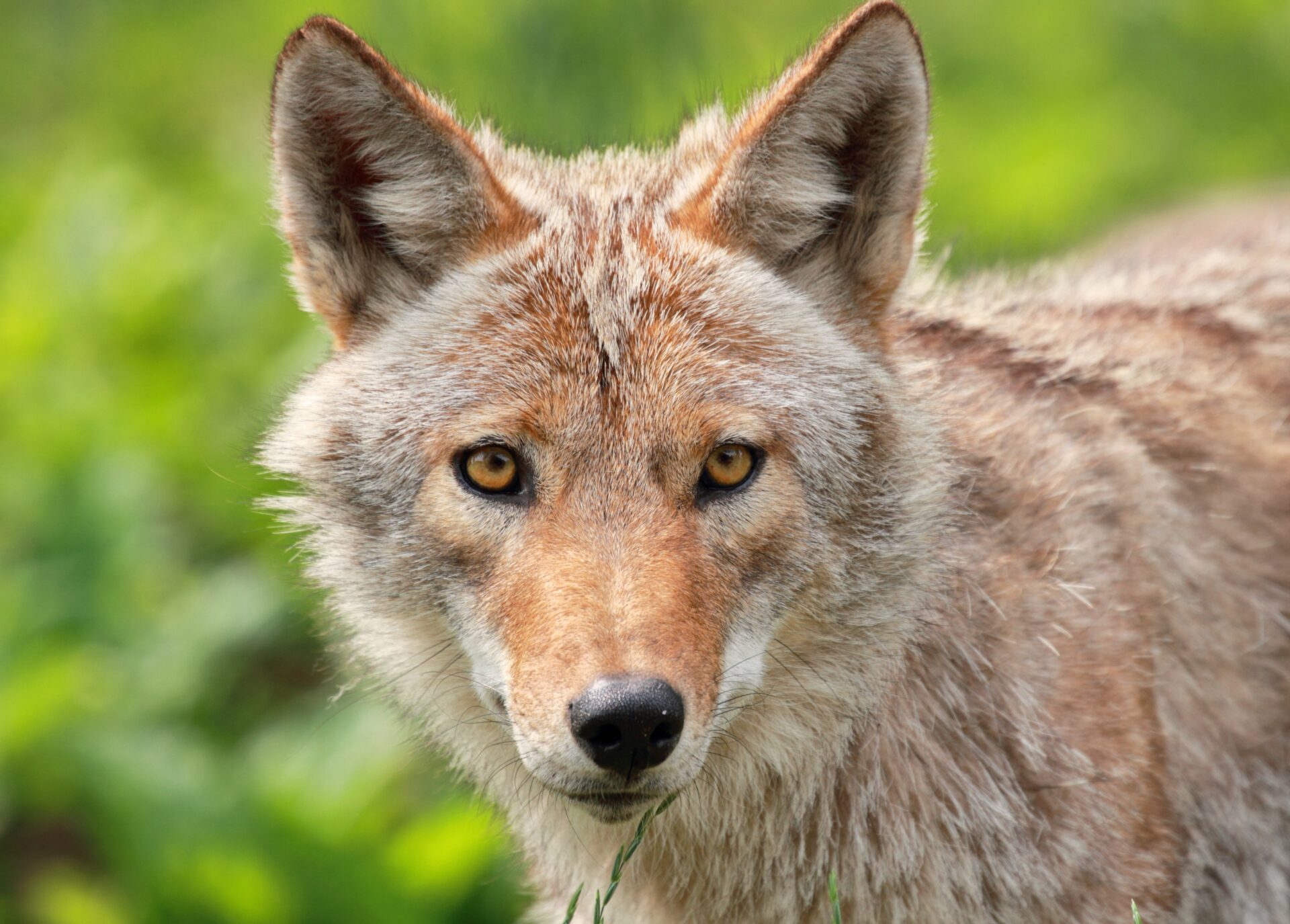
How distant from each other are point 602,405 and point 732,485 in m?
0.35

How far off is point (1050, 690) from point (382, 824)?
3.06m

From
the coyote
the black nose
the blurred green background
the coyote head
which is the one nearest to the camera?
the black nose

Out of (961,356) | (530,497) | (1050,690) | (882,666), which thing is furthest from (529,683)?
(961,356)

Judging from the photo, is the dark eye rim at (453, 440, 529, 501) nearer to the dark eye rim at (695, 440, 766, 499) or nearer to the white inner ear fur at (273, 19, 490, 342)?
the dark eye rim at (695, 440, 766, 499)

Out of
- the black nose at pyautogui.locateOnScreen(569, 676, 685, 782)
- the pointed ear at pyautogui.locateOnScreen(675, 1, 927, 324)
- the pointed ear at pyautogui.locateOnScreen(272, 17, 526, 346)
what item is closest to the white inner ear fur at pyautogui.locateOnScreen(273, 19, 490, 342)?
the pointed ear at pyautogui.locateOnScreen(272, 17, 526, 346)

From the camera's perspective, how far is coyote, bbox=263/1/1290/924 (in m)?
3.39

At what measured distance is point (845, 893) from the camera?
3740 mm

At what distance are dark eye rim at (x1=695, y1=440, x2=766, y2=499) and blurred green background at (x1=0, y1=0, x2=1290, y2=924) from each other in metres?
1.42

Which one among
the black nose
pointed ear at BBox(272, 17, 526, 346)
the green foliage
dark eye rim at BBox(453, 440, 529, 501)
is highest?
pointed ear at BBox(272, 17, 526, 346)

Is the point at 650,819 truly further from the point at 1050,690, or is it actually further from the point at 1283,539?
the point at 1283,539

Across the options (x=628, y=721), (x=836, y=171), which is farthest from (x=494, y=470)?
(x=836, y=171)

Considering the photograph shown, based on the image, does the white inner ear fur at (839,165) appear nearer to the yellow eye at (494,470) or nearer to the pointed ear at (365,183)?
the pointed ear at (365,183)

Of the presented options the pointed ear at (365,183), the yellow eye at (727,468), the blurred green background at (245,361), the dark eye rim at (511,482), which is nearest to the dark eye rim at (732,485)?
the yellow eye at (727,468)

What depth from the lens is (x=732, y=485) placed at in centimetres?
344
